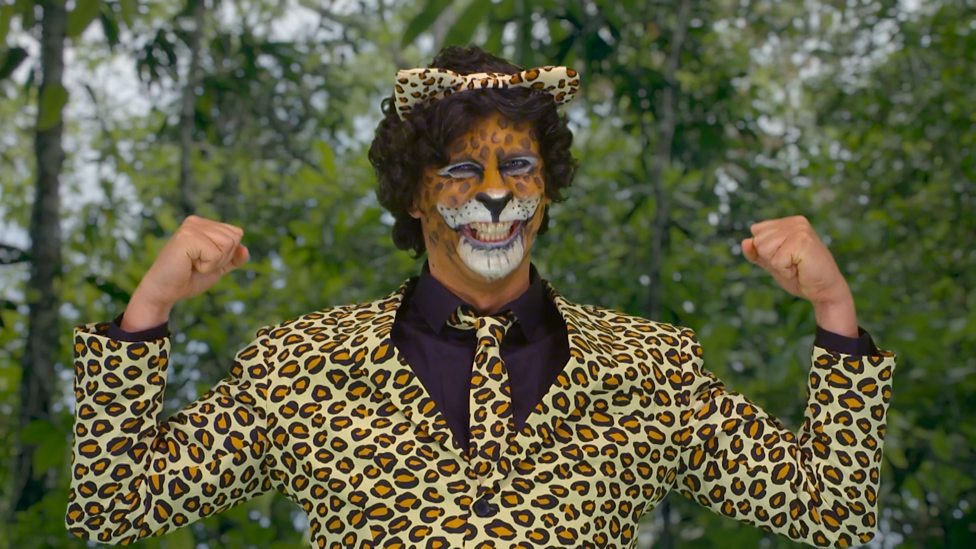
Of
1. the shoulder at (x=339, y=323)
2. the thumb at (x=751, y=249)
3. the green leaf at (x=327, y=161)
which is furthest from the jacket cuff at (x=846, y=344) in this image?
the green leaf at (x=327, y=161)

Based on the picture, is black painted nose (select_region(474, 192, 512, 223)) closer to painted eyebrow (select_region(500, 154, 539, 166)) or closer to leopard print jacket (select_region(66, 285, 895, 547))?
painted eyebrow (select_region(500, 154, 539, 166))

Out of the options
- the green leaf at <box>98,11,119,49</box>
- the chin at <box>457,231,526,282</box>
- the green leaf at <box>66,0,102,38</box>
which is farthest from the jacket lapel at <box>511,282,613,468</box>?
the green leaf at <box>98,11,119,49</box>

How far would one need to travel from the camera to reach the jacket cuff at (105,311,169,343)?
1336 mm

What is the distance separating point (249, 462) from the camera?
4.75 feet

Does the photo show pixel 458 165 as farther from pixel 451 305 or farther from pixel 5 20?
pixel 5 20

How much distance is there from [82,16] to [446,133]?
1.71 feet

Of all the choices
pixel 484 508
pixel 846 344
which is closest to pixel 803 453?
pixel 846 344

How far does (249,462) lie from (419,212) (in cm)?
36

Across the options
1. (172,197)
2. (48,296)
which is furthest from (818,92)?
(48,296)

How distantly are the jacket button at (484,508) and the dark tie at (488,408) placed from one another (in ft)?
0.04

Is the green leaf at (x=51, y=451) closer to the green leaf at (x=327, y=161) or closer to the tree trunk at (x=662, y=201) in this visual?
the green leaf at (x=327, y=161)

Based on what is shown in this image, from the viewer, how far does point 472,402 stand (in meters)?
1.40

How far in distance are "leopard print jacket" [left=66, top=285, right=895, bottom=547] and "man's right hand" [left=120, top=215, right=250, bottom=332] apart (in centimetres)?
4

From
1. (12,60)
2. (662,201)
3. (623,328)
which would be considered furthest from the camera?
(662,201)
